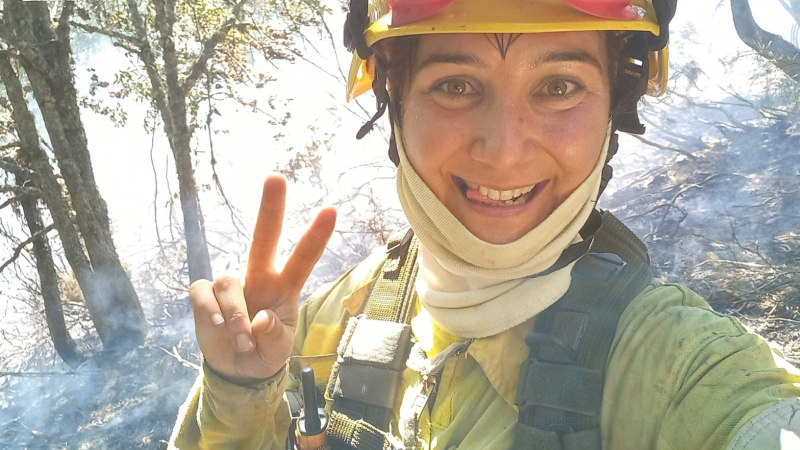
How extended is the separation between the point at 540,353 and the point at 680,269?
15.8 ft

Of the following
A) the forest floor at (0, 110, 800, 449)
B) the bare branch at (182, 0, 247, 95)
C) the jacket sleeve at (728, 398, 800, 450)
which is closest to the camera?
the jacket sleeve at (728, 398, 800, 450)

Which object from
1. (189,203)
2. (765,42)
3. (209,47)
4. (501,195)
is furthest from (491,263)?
(765,42)

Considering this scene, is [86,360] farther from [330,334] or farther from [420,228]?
[420,228]

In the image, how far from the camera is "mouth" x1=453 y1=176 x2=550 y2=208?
1416 mm

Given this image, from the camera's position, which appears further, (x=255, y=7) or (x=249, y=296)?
(x=255, y=7)

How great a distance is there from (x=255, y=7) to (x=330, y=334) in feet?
21.0

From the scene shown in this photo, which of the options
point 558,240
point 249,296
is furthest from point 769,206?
point 249,296

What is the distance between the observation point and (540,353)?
1.26 m

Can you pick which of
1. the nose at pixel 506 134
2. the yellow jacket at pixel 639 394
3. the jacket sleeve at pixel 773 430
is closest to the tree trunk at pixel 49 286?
the yellow jacket at pixel 639 394

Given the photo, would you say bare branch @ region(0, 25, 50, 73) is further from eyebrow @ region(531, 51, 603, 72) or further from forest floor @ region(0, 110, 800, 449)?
eyebrow @ region(531, 51, 603, 72)

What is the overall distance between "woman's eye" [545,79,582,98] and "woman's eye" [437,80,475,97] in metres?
0.21

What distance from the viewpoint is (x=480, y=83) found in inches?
54.2

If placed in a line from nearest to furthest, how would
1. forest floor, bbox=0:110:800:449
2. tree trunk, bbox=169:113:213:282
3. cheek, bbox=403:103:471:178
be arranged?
cheek, bbox=403:103:471:178, forest floor, bbox=0:110:800:449, tree trunk, bbox=169:113:213:282

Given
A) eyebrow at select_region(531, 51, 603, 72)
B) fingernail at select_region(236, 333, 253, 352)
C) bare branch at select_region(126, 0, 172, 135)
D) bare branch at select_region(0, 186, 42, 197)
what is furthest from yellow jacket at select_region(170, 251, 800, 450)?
bare branch at select_region(0, 186, 42, 197)
